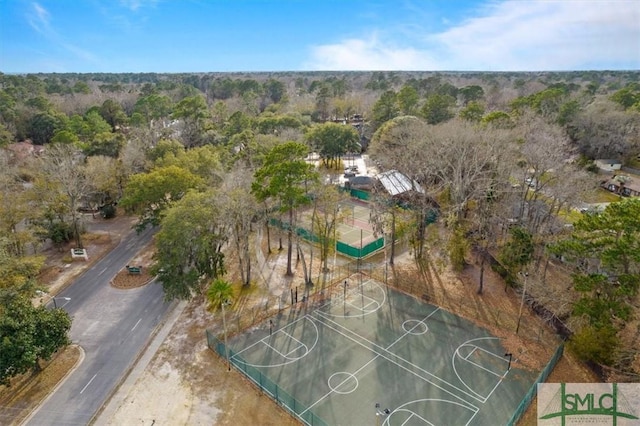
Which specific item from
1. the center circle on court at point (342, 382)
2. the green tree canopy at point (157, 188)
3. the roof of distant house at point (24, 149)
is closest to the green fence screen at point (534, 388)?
the center circle on court at point (342, 382)

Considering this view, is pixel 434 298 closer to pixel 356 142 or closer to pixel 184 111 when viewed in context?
pixel 356 142

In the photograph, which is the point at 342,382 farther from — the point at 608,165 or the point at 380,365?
the point at 608,165

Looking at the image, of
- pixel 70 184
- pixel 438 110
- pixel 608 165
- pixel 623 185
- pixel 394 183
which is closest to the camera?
pixel 70 184

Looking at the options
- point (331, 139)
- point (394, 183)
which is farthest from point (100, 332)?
point (331, 139)

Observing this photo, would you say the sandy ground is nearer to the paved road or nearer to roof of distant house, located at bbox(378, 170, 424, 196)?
the paved road

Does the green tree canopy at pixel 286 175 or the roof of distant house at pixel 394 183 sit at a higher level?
the green tree canopy at pixel 286 175

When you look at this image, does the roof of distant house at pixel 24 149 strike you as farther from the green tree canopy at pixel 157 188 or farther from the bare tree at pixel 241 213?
the bare tree at pixel 241 213
